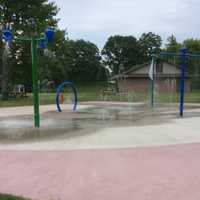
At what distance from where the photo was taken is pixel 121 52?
86.3 meters

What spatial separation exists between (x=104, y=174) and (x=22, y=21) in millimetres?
24391

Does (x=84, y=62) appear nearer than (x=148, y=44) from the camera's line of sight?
Yes

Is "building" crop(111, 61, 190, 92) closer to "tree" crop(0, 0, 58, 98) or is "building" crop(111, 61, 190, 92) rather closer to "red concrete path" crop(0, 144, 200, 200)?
"tree" crop(0, 0, 58, 98)

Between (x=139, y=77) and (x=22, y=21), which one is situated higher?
(x=22, y=21)

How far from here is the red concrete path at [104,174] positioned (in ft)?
15.6

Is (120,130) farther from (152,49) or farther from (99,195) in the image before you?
(152,49)

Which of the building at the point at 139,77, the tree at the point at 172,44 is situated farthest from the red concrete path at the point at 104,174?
the tree at the point at 172,44

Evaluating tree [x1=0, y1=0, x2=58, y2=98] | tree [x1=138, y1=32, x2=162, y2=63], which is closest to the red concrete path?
tree [x1=0, y1=0, x2=58, y2=98]

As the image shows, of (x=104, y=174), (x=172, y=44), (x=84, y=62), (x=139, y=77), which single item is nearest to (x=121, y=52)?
(x=84, y=62)

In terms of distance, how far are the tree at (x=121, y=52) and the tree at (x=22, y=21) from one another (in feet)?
179

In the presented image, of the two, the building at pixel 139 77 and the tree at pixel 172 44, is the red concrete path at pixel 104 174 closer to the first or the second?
the building at pixel 139 77

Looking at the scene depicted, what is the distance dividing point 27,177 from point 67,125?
19.0 ft

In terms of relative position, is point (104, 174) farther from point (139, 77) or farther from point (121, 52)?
point (121, 52)

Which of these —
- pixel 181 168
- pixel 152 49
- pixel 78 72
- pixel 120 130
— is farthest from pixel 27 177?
pixel 152 49
